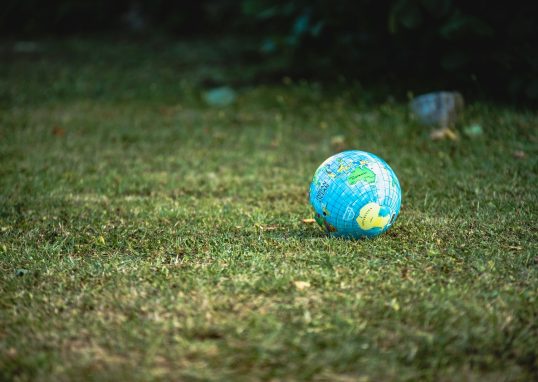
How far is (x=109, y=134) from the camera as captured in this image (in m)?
6.70

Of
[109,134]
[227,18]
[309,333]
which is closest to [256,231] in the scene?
[309,333]

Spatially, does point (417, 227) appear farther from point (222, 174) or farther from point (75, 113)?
point (75, 113)

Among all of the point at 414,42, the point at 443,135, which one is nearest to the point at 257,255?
the point at 443,135

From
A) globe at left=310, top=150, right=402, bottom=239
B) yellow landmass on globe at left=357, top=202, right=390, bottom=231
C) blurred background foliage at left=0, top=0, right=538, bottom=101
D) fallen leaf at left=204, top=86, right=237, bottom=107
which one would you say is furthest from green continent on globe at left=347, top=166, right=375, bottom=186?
fallen leaf at left=204, top=86, right=237, bottom=107

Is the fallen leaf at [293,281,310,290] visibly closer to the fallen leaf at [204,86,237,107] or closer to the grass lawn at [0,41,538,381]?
the grass lawn at [0,41,538,381]

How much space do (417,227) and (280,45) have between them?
5364 mm

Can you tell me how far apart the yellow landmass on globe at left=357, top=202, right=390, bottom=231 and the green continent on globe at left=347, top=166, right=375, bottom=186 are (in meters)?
0.14

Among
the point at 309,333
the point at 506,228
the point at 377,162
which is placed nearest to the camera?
the point at 309,333

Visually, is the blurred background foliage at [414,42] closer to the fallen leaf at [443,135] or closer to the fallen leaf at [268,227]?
the fallen leaf at [443,135]

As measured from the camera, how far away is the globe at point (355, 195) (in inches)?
129

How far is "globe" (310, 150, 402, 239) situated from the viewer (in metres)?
3.28

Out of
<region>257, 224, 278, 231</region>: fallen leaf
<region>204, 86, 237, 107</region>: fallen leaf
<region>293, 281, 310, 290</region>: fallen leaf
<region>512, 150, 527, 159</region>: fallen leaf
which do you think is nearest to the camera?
<region>293, 281, 310, 290</region>: fallen leaf

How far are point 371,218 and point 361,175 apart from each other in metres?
0.26

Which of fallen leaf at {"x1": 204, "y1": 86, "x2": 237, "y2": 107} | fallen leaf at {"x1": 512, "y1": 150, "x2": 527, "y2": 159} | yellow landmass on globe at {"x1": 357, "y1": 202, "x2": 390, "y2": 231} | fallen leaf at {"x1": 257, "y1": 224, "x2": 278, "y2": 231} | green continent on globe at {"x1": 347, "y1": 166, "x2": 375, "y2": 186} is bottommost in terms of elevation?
fallen leaf at {"x1": 204, "y1": 86, "x2": 237, "y2": 107}
